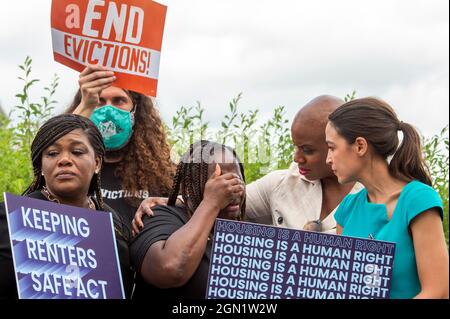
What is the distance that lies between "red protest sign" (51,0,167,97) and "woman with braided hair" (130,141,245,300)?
0.83 meters

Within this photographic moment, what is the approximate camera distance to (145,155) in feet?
16.6

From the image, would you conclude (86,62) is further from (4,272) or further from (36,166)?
(4,272)

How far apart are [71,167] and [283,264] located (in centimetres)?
101

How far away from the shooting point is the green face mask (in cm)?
477

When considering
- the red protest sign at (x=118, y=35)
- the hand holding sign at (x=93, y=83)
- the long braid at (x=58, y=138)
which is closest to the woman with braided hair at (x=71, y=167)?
the long braid at (x=58, y=138)

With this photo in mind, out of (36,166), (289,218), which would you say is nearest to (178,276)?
(36,166)

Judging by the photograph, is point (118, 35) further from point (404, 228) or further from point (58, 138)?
point (404, 228)

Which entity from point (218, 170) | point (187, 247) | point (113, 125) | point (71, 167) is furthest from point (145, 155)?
point (187, 247)

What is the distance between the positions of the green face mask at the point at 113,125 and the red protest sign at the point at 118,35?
161 mm

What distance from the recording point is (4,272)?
3.56 m

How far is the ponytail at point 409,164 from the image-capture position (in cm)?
371

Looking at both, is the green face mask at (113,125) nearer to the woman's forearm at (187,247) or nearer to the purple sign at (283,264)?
the woman's forearm at (187,247)

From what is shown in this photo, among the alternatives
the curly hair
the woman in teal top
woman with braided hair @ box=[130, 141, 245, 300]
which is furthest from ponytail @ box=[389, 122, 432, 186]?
the curly hair

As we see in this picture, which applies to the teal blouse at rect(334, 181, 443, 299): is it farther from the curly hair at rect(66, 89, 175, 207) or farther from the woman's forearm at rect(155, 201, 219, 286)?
the curly hair at rect(66, 89, 175, 207)
